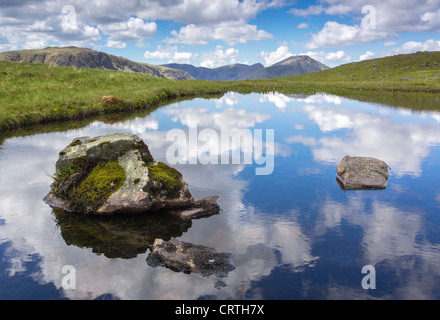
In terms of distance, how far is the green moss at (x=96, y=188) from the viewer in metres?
10.4

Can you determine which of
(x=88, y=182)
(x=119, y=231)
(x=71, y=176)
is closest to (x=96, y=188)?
(x=88, y=182)

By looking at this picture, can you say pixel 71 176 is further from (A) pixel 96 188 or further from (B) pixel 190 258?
(B) pixel 190 258

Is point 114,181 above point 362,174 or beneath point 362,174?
above

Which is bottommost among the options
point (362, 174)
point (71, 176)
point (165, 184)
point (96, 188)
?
point (362, 174)

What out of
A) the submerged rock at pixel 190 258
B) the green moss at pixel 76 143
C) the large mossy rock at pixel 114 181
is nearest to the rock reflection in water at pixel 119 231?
the large mossy rock at pixel 114 181

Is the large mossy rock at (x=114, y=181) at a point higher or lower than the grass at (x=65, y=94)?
lower

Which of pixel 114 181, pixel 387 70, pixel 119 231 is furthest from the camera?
pixel 387 70

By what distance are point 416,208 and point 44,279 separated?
1184cm

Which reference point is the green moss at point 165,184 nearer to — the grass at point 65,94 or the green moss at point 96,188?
the green moss at point 96,188

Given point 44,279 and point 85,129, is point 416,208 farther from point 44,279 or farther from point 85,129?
point 85,129

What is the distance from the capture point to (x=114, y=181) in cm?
1085

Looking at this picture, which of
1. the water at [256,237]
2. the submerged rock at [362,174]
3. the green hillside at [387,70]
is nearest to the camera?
the water at [256,237]

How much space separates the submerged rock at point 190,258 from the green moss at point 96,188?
3246mm

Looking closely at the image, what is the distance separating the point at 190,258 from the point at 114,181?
4646 millimetres
